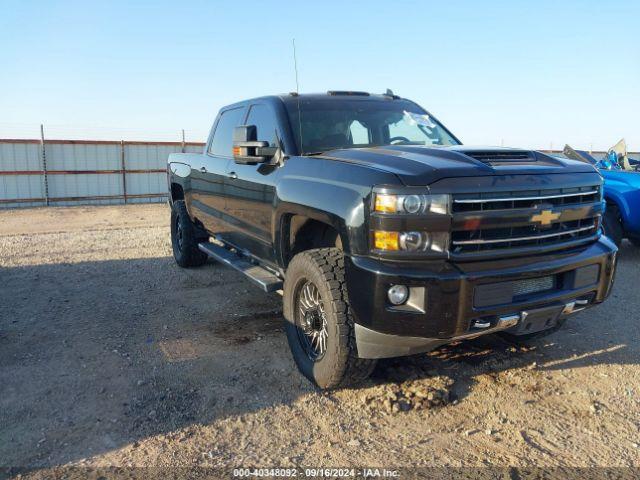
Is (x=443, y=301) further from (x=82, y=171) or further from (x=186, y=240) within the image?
(x=82, y=171)

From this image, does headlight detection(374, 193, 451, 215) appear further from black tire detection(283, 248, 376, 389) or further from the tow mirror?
the tow mirror

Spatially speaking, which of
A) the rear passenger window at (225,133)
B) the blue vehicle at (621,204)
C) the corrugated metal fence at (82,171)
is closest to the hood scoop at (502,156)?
the rear passenger window at (225,133)

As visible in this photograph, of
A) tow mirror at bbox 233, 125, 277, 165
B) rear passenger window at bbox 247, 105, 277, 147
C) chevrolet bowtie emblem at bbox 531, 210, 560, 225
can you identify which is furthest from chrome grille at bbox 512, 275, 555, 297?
rear passenger window at bbox 247, 105, 277, 147

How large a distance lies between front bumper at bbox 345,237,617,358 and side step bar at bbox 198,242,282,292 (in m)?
1.18

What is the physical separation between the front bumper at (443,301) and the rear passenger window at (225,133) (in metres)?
2.82

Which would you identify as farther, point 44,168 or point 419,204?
point 44,168

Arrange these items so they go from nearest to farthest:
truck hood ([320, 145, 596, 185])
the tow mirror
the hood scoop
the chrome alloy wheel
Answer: truck hood ([320, 145, 596, 185]) < the hood scoop < the chrome alloy wheel < the tow mirror

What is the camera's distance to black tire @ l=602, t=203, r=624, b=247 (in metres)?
7.29

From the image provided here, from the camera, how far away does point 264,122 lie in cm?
457

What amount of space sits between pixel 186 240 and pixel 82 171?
12.0 m

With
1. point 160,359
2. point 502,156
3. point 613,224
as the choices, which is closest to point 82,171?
point 160,359

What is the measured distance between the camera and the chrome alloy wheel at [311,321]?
11.4ft

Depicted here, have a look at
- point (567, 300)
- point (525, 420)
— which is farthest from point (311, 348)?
point (567, 300)

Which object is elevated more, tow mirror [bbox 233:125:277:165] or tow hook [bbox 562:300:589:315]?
tow mirror [bbox 233:125:277:165]
